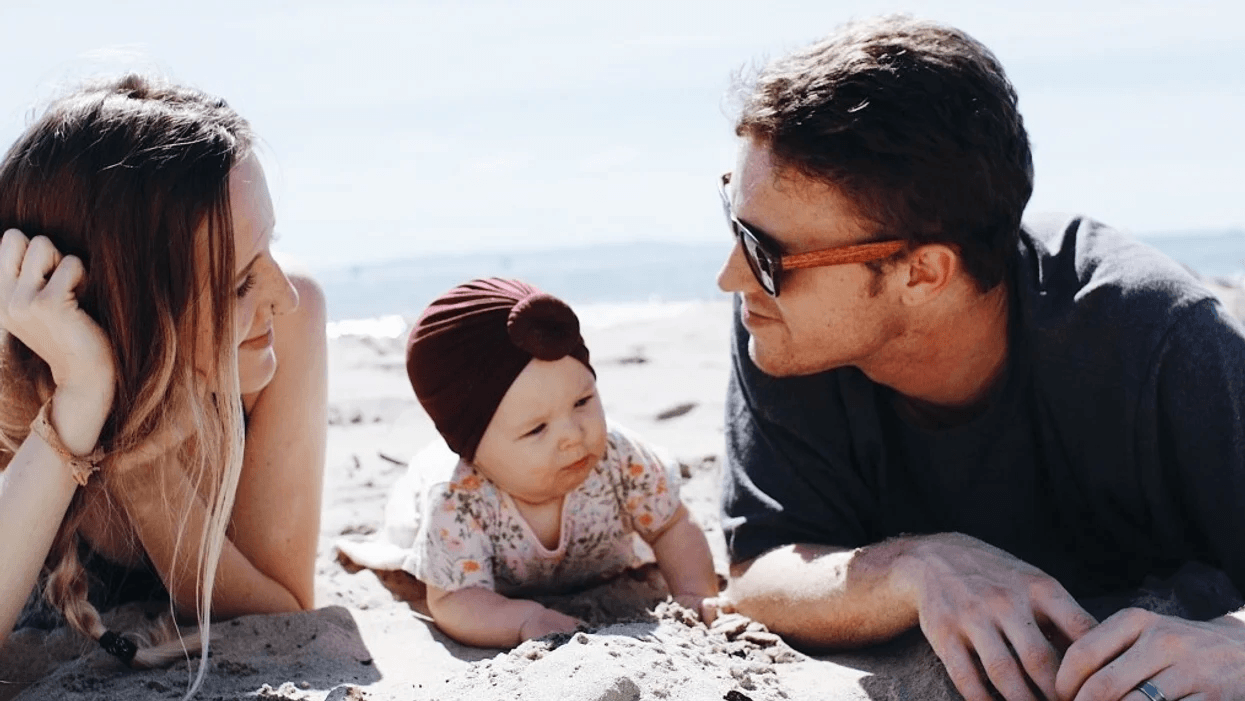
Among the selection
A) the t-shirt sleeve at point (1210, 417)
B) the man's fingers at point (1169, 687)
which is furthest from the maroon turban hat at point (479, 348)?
the man's fingers at point (1169, 687)

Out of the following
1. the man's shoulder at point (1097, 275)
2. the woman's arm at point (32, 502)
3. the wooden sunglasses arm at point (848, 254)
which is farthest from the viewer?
the wooden sunglasses arm at point (848, 254)

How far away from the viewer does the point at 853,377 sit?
123 inches

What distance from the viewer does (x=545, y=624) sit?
9.68 ft

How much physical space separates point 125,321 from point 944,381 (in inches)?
76.5

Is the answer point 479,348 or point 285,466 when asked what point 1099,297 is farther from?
point 285,466

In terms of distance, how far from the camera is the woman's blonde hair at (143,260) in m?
2.55

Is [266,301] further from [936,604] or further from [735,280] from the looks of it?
[936,604]

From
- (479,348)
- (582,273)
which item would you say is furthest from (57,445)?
(582,273)

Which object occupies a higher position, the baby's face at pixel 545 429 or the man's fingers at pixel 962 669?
the baby's face at pixel 545 429

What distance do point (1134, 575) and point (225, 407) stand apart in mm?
2179

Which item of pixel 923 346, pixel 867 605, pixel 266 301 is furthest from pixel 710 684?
pixel 266 301

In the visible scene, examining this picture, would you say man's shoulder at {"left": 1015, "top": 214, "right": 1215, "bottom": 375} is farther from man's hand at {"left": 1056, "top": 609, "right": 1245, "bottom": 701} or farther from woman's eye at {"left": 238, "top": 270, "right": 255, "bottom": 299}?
woman's eye at {"left": 238, "top": 270, "right": 255, "bottom": 299}

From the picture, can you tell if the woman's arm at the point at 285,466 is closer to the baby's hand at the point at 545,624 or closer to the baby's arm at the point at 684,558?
the baby's hand at the point at 545,624

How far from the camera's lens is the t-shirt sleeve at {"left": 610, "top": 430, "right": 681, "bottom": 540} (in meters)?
3.35
